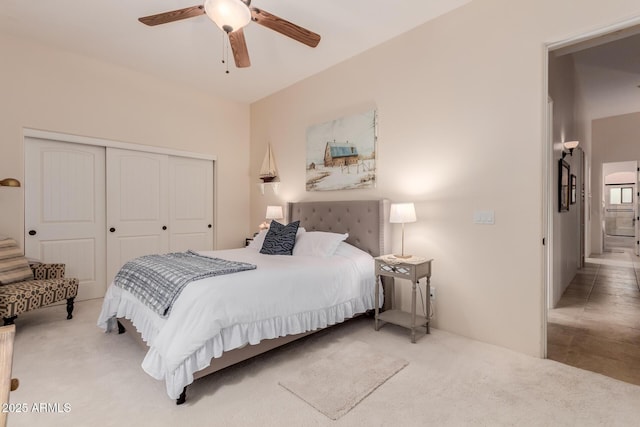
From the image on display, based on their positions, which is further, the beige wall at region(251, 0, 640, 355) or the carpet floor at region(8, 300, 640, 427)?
the beige wall at region(251, 0, 640, 355)

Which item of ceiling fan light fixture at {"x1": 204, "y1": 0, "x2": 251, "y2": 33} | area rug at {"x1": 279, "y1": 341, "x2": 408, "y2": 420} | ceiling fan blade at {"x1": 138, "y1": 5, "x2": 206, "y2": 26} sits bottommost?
area rug at {"x1": 279, "y1": 341, "x2": 408, "y2": 420}

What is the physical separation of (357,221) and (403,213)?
2.42 ft

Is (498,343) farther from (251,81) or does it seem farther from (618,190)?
(618,190)

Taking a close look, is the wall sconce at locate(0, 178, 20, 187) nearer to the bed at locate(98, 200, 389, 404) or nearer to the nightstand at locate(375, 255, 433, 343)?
the bed at locate(98, 200, 389, 404)

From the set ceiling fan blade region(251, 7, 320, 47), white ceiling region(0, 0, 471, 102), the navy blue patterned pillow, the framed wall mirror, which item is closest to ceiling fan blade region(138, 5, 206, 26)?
ceiling fan blade region(251, 7, 320, 47)

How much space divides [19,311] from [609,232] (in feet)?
46.1

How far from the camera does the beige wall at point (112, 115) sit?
11.5ft

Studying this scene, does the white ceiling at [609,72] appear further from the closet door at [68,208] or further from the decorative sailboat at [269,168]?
the closet door at [68,208]

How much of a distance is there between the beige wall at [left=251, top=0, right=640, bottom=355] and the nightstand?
0.84 feet

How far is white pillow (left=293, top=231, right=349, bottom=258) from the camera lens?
10.8 feet

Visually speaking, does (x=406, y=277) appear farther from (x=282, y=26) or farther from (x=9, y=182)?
(x=9, y=182)

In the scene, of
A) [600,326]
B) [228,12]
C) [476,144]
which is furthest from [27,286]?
[600,326]

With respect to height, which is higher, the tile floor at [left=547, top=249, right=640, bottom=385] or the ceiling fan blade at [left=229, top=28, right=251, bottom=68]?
the ceiling fan blade at [left=229, top=28, right=251, bottom=68]

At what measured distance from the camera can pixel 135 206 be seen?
443 centimetres
